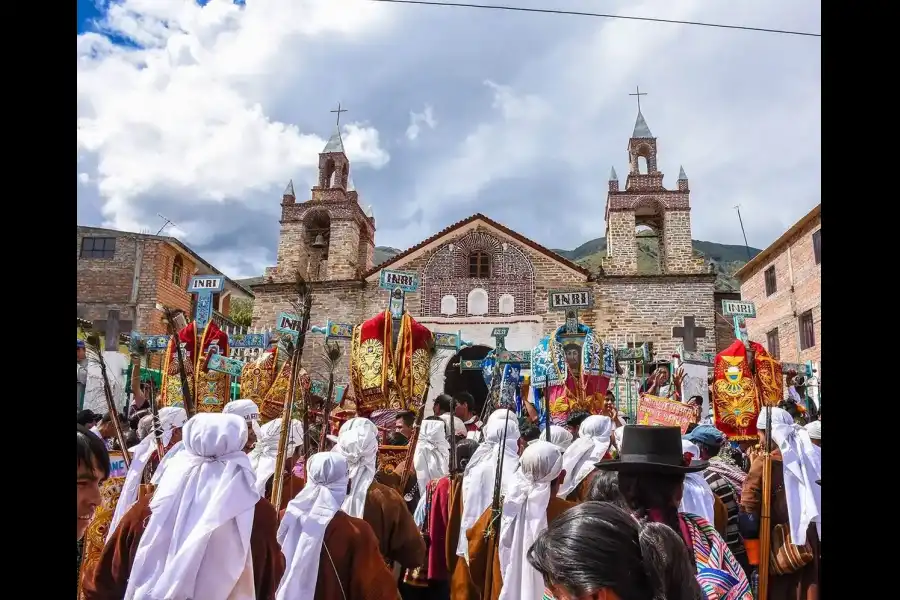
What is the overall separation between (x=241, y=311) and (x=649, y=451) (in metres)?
30.8

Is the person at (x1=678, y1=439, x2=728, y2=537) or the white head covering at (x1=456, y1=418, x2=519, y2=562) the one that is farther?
the white head covering at (x1=456, y1=418, x2=519, y2=562)

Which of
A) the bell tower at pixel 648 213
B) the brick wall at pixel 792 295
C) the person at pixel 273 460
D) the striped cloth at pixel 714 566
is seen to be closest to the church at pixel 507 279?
the bell tower at pixel 648 213

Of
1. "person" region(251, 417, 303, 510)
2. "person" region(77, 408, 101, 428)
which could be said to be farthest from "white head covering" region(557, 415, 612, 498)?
"person" region(77, 408, 101, 428)

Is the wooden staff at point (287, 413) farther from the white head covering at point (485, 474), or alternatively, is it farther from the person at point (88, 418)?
the person at point (88, 418)

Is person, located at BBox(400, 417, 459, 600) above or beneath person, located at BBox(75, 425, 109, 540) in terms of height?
beneath

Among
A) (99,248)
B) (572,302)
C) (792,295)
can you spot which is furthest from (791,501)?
(99,248)

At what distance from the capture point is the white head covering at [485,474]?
3645 mm

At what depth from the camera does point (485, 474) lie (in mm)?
3732

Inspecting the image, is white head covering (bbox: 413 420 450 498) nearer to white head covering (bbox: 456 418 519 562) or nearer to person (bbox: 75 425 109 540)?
white head covering (bbox: 456 418 519 562)

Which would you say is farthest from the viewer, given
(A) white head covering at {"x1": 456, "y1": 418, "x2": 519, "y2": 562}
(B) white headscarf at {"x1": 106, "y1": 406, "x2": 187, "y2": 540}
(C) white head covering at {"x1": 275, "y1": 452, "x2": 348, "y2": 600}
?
(A) white head covering at {"x1": 456, "y1": 418, "x2": 519, "y2": 562}

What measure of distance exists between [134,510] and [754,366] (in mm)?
7494

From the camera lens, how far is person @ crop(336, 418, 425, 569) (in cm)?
347

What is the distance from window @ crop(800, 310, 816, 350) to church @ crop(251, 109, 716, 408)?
2823 mm
